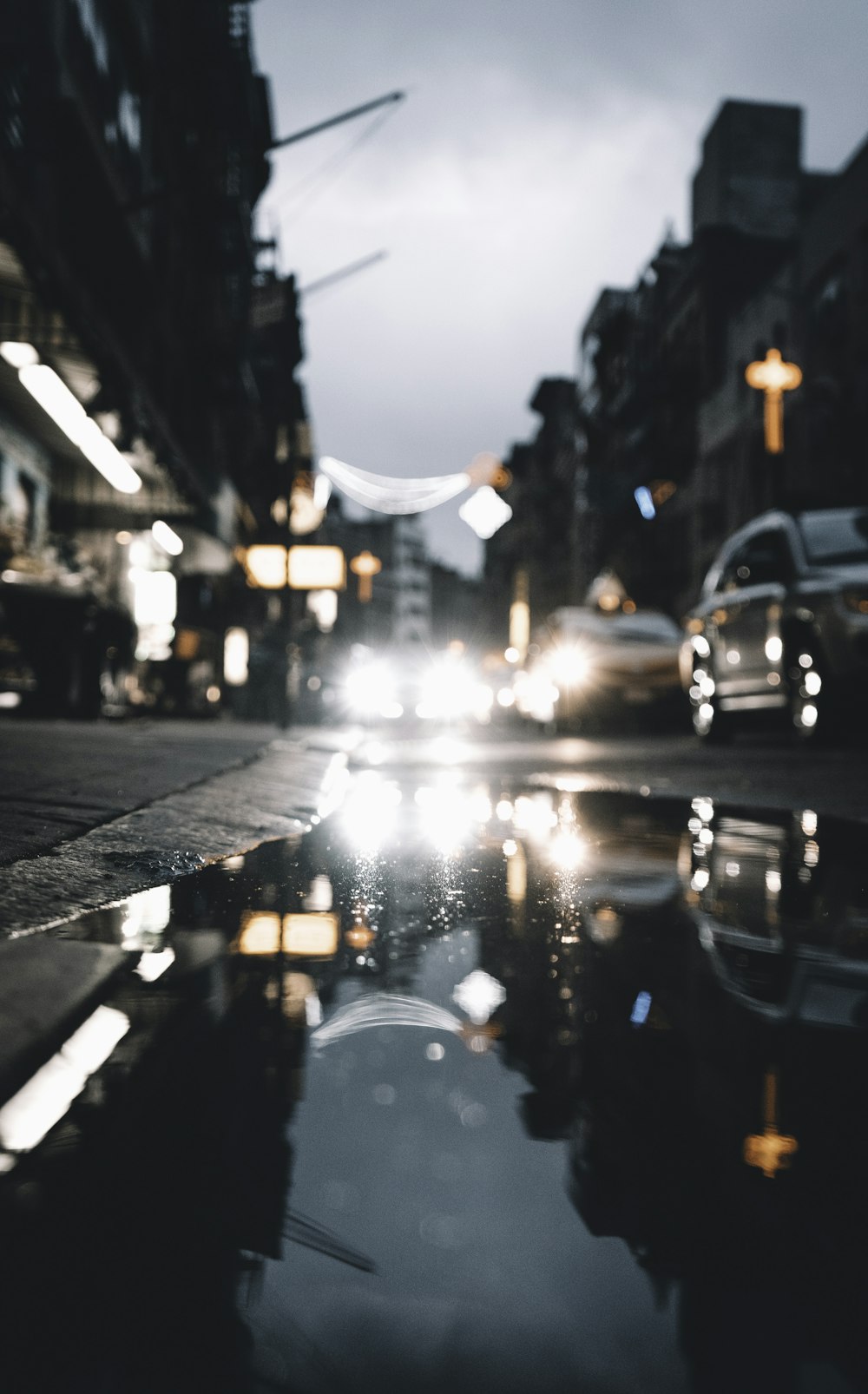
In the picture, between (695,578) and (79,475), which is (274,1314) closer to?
(79,475)

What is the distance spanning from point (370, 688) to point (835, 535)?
23.3 metres

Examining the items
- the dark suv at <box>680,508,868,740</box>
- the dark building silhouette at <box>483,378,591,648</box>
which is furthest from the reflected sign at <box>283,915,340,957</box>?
the dark building silhouette at <box>483,378,591,648</box>

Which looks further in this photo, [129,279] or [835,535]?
[129,279]

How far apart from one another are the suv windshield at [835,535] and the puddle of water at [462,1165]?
322 inches

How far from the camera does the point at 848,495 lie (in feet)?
79.8

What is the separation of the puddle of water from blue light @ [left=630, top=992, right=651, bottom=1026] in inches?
0.4

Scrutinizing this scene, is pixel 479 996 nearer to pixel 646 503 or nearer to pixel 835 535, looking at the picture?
pixel 835 535

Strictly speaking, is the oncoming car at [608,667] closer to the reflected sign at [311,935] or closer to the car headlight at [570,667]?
the car headlight at [570,667]

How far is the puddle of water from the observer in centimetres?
118

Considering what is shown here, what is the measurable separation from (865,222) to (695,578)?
14.8m

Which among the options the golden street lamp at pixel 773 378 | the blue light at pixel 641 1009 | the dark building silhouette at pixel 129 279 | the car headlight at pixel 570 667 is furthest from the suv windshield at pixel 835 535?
the golden street lamp at pixel 773 378

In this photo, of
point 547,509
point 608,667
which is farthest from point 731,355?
point 547,509

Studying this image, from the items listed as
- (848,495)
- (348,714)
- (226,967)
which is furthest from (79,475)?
(226,967)

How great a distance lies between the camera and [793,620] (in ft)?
35.2
